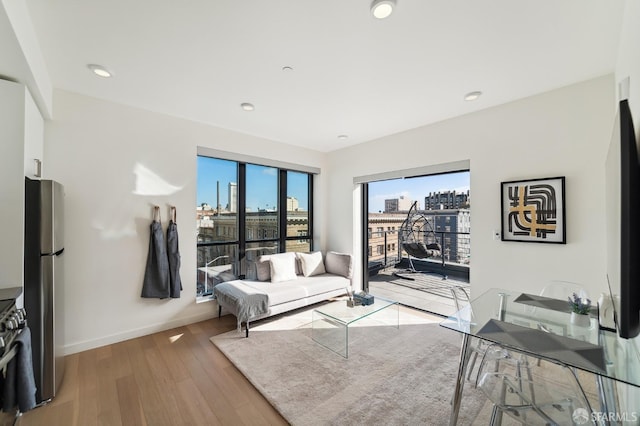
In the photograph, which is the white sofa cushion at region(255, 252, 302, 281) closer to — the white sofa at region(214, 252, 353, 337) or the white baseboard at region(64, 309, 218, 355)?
the white sofa at region(214, 252, 353, 337)

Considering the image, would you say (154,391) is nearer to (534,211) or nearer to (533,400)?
(533,400)

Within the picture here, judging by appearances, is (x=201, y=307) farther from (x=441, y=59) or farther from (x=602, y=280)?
(x=602, y=280)

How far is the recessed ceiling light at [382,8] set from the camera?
1536 mm

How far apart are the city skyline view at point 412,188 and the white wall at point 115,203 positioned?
314 centimetres

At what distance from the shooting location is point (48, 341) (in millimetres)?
1975

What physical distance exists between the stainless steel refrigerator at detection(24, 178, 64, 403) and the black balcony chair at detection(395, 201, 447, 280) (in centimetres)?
504

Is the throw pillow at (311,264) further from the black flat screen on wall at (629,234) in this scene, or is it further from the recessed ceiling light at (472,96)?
the black flat screen on wall at (629,234)

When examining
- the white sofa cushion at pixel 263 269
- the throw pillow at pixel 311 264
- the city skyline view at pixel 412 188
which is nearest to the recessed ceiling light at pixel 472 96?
the city skyline view at pixel 412 188

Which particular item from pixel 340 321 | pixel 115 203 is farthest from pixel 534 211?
pixel 115 203

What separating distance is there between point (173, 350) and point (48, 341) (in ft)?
3.42

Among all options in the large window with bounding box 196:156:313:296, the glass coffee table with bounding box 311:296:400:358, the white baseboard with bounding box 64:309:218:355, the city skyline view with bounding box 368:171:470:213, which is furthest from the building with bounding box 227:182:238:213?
the city skyline view with bounding box 368:171:470:213

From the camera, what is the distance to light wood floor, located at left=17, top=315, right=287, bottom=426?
184 centimetres

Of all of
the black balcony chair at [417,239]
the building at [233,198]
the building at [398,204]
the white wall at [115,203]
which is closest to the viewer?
the white wall at [115,203]

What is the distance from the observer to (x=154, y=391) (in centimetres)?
212
